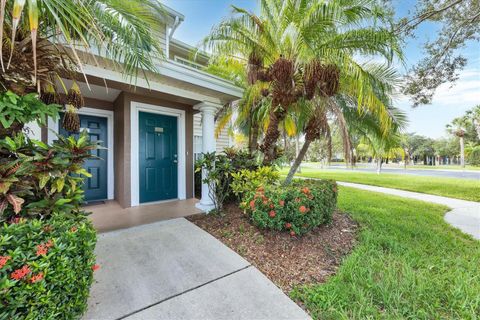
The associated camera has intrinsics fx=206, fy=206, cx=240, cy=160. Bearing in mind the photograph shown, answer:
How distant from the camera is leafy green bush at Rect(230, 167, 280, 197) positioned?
3.92 metres

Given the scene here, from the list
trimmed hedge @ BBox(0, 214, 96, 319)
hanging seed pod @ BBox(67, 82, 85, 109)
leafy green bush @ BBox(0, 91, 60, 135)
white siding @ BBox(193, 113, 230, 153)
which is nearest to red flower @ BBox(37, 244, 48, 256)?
Answer: trimmed hedge @ BBox(0, 214, 96, 319)

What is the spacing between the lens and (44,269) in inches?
54.7

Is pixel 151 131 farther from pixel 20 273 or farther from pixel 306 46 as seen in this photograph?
pixel 20 273

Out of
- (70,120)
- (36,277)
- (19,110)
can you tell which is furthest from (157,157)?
(36,277)

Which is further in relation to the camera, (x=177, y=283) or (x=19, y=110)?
(x=177, y=283)

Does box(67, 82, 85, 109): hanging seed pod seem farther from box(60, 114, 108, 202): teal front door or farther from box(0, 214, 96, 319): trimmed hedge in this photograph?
box(60, 114, 108, 202): teal front door

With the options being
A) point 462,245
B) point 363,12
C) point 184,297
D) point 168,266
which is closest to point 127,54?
point 168,266

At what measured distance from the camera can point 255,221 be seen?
136 inches

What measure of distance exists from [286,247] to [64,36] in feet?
11.6

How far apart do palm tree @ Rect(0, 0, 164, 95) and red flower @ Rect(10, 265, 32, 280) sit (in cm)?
126

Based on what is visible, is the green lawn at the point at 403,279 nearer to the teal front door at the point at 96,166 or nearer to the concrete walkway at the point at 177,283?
the concrete walkway at the point at 177,283

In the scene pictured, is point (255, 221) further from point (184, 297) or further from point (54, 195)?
point (54, 195)

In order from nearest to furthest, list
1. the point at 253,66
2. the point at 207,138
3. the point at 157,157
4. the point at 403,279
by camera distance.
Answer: the point at 403,279, the point at 253,66, the point at 207,138, the point at 157,157

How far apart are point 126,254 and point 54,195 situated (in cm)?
126
